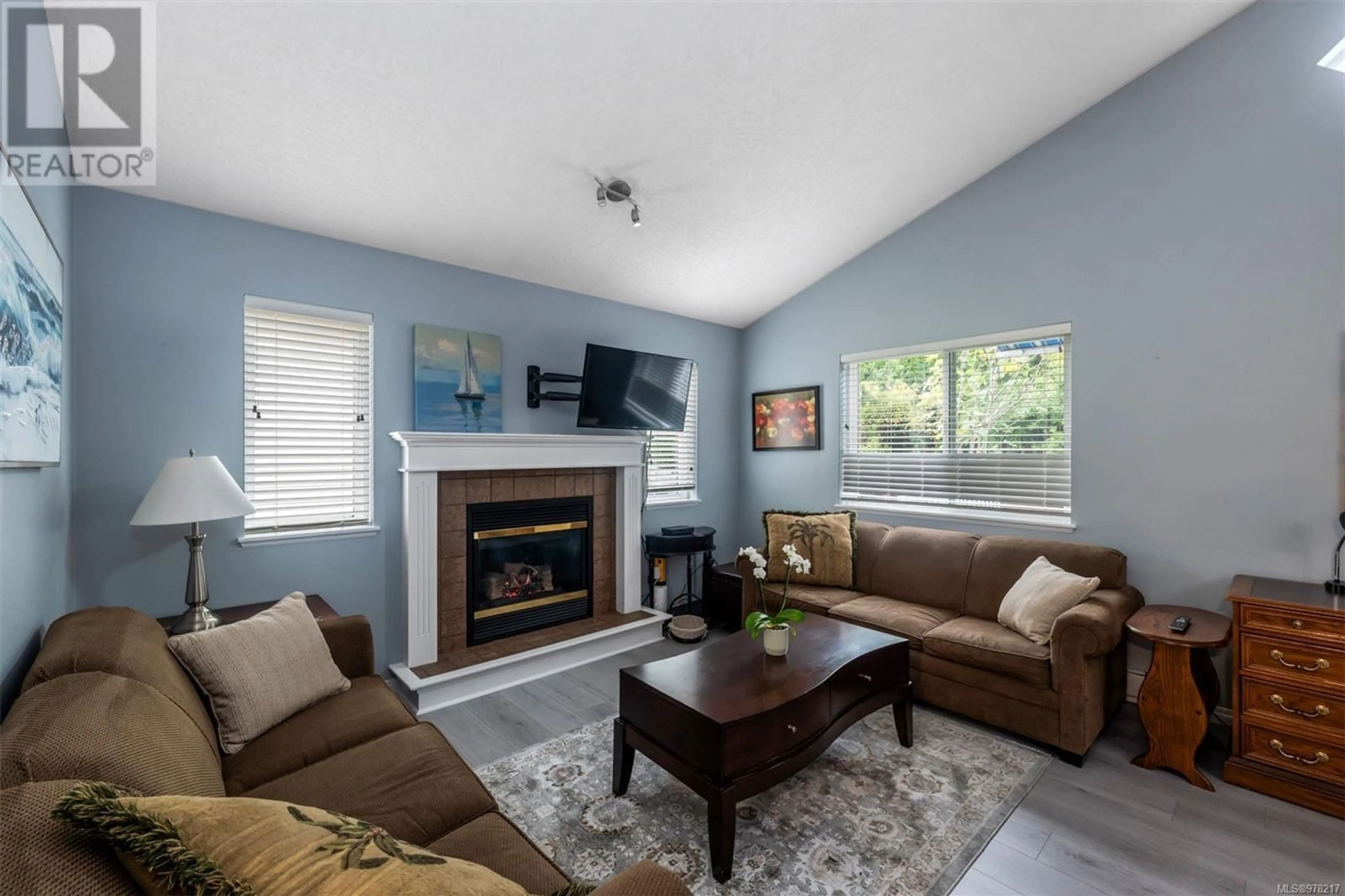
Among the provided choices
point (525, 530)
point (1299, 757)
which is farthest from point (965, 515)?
point (525, 530)

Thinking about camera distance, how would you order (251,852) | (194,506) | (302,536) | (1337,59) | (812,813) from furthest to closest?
(302,536), (1337,59), (194,506), (812,813), (251,852)

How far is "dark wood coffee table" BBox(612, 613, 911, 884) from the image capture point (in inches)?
72.7

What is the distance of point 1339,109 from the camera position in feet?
8.16

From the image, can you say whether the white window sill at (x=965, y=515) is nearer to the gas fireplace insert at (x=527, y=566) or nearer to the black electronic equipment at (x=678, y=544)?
the black electronic equipment at (x=678, y=544)

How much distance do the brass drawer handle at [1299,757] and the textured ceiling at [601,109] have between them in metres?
3.23

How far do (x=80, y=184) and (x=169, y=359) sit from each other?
0.80m

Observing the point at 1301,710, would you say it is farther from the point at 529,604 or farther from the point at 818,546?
the point at 529,604

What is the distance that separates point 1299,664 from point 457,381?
425 centimetres

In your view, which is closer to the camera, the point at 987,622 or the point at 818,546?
the point at 987,622

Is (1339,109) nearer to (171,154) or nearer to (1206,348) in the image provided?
(1206,348)

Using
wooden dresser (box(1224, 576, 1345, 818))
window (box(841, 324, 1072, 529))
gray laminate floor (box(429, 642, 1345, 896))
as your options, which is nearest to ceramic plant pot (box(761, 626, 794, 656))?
gray laminate floor (box(429, 642, 1345, 896))

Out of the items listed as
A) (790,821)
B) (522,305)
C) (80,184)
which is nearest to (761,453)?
(522,305)

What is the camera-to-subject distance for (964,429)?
151 inches

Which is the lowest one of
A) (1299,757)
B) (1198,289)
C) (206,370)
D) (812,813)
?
(812,813)
